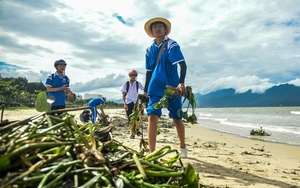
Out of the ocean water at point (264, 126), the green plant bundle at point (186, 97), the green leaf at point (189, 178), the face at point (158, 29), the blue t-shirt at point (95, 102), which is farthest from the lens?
the ocean water at point (264, 126)

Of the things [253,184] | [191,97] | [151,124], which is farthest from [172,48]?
[253,184]

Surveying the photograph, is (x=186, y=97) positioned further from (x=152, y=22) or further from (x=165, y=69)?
(x=152, y=22)

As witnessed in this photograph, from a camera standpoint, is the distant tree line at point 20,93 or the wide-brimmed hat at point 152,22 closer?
the wide-brimmed hat at point 152,22

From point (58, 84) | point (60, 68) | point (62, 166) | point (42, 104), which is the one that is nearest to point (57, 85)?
point (58, 84)

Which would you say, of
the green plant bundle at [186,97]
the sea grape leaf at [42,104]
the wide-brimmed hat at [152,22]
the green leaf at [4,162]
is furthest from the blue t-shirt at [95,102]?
the green leaf at [4,162]

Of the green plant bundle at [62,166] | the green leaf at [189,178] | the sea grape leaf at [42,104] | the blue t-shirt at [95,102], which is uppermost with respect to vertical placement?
the blue t-shirt at [95,102]

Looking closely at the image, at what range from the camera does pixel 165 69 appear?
12.9 ft

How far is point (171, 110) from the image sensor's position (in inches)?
153

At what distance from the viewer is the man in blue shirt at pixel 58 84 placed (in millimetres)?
5613

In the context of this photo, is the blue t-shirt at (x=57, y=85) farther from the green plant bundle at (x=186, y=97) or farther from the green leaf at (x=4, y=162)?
the green leaf at (x=4, y=162)

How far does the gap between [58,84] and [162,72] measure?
292 centimetres

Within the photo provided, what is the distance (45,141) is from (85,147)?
204 millimetres

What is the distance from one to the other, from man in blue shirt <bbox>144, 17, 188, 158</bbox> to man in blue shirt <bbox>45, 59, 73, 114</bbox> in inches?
95.2

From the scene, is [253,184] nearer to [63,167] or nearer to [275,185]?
[275,185]
